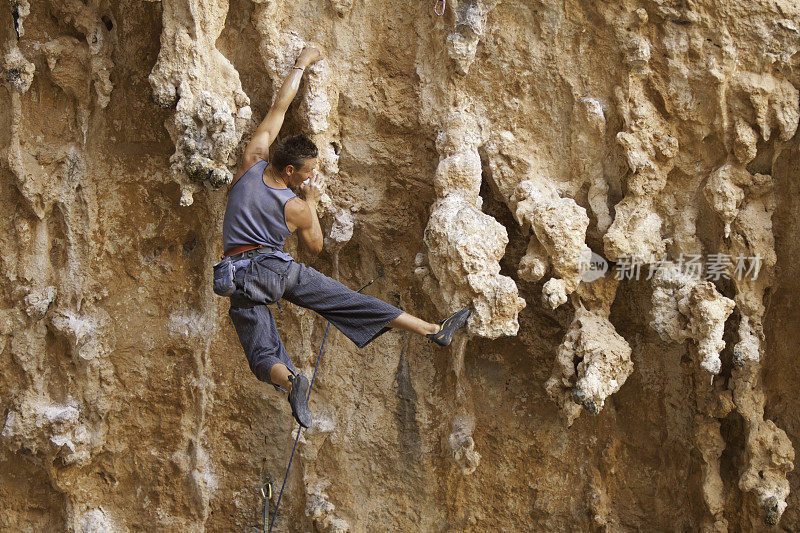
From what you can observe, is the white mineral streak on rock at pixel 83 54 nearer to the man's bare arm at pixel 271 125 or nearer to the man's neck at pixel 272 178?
the man's bare arm at pixel 271 125

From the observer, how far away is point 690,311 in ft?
13.3

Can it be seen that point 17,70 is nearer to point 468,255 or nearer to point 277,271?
point 277,271

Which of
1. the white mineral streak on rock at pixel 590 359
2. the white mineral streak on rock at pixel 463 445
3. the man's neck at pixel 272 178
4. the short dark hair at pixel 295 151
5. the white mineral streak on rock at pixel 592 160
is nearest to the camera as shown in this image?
the short dark hair at pixel 295 151

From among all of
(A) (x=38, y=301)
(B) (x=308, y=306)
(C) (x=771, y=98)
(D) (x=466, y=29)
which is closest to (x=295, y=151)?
(B) (x=308, y=306)

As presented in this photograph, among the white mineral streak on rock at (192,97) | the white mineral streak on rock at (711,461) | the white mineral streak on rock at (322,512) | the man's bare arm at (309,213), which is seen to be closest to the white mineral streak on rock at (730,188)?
the white mineral streak on rock at (711,461)

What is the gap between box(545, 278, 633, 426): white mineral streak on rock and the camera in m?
4.06

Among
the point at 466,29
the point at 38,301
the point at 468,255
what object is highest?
the point at 466,29

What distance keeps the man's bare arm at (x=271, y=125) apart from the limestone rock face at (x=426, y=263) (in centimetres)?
8

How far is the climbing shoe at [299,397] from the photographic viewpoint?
12.1 feet

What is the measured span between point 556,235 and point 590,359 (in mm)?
605

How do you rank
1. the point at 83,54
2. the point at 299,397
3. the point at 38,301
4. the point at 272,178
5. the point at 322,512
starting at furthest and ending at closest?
1. the point at 322,512
2. the point at 38,301
3. the point at 83,54
4. the point at 272,178
5. the point at 299,397

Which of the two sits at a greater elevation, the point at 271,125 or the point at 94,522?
the point at 271,125

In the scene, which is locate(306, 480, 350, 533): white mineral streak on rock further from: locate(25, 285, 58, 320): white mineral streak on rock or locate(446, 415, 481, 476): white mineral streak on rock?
locate(25, 285, 58, 320): white mineral streak on rock

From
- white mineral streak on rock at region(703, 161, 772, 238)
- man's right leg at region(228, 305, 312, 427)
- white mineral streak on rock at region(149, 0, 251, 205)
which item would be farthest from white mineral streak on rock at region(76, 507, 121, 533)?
white mineral streak on rock at region(703, 161, 772, 238)
